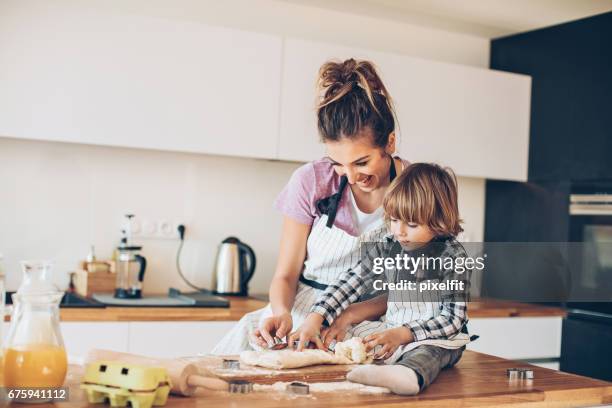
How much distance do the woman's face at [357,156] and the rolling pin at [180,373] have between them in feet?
2.38

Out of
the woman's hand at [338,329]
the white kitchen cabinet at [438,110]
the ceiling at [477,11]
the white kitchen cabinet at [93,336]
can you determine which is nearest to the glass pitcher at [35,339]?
the woman's hand at [338,329]

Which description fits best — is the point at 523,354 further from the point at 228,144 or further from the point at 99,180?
the point at 99,180

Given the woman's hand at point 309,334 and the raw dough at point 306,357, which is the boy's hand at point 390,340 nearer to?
the raw dough at point 306,357

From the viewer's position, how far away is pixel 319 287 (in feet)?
7.18

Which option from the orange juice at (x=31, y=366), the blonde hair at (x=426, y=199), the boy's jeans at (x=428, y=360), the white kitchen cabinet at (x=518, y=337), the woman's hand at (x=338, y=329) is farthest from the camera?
the white kitchen cabinet at (x=518, y=337)

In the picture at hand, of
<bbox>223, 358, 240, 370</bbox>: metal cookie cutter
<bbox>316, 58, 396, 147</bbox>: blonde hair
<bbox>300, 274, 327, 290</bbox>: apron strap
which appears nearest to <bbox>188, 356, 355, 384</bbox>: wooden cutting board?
<bbox>223, 358, 240, 370</bbox>: metal cookie cutter

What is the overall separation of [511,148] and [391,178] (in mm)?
2133

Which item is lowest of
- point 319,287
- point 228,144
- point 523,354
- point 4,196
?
point 523,354

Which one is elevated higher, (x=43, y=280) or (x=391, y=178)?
(x=391, y=178)

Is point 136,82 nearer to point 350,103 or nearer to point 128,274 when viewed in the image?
point 128,274

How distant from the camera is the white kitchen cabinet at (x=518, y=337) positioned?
368 cm

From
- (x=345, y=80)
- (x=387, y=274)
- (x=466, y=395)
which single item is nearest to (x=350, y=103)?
(x=345, y=80)

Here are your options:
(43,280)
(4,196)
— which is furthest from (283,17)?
(43,280)

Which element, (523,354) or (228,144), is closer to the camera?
(228,144)
